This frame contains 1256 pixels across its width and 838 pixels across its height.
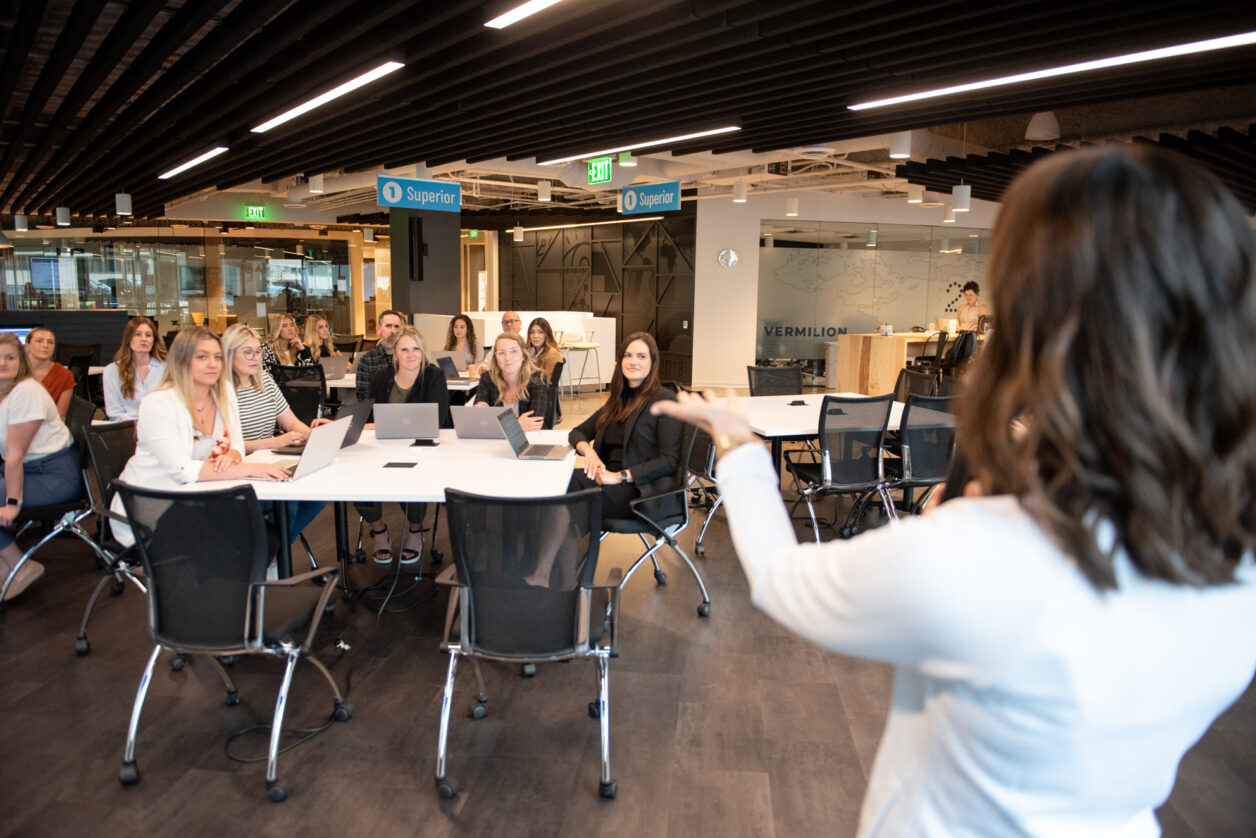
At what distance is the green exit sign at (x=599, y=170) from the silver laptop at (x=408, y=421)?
5.91m

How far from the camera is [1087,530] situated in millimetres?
701

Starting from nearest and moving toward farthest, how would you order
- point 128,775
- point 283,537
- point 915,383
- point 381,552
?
point 128,775 → point 283,537 → point 381,552 → point 915,383

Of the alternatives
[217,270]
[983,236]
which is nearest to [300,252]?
[217,270]

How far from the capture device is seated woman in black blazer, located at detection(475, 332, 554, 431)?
5.58m

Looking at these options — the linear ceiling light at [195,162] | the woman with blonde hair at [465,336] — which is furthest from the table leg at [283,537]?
the linear ceiling light at [195,162]

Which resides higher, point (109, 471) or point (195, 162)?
point (195, 162)

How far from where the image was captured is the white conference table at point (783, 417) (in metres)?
5.08

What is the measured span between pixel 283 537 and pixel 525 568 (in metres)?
1.63

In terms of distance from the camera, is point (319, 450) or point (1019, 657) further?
point (319, 450)

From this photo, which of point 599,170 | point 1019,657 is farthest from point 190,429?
point 599,170

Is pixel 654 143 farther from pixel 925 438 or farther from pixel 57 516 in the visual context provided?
pixel 57 516

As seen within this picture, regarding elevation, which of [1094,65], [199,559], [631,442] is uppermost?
[1094,65]

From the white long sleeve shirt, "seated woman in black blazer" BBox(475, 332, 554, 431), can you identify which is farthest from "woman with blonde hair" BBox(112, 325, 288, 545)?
the white long sleeve shirt

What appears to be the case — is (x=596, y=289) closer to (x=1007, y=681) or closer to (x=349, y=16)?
(x=349, y=16)
